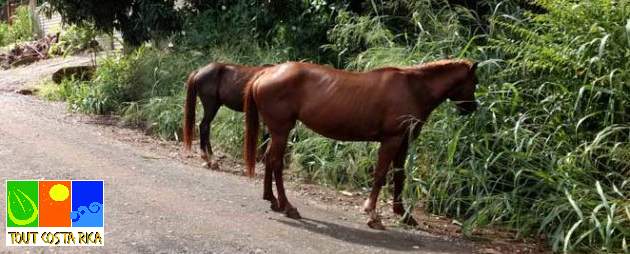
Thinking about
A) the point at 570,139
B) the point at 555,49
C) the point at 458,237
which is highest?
the point at 555,49

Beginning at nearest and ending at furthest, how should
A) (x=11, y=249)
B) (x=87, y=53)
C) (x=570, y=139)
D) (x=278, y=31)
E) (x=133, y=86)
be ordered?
1. (x=11, y=249)
2. (x=570, y=139)
3. (x=278, y=31)
4. (x=133, y=86)
5. (x=87, y=53)

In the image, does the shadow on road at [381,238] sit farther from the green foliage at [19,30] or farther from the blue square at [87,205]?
the green foliage at [19,30]

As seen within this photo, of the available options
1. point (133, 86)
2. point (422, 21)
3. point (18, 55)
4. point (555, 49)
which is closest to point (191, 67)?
point (133, 86)

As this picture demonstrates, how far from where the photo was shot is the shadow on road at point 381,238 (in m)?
4.99

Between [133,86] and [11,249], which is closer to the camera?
[11,249]

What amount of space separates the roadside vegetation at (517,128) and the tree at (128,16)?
11.2 ft

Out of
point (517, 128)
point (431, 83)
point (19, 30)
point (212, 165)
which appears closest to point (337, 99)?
point (431, 83)

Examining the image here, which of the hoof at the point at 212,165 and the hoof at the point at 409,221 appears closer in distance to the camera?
the hoof at the point at 409,221

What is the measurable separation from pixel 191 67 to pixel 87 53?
650cm

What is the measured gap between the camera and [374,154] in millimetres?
6551

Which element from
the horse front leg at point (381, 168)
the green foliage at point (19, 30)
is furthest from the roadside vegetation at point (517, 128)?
the green foliage at point (19, 30)

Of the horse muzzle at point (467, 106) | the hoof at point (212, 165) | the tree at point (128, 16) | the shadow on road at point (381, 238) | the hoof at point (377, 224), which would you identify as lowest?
the hoof at point (212, 165)

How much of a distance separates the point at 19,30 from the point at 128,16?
1104 centimetres

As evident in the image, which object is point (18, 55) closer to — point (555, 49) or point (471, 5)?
point (471, 5)
